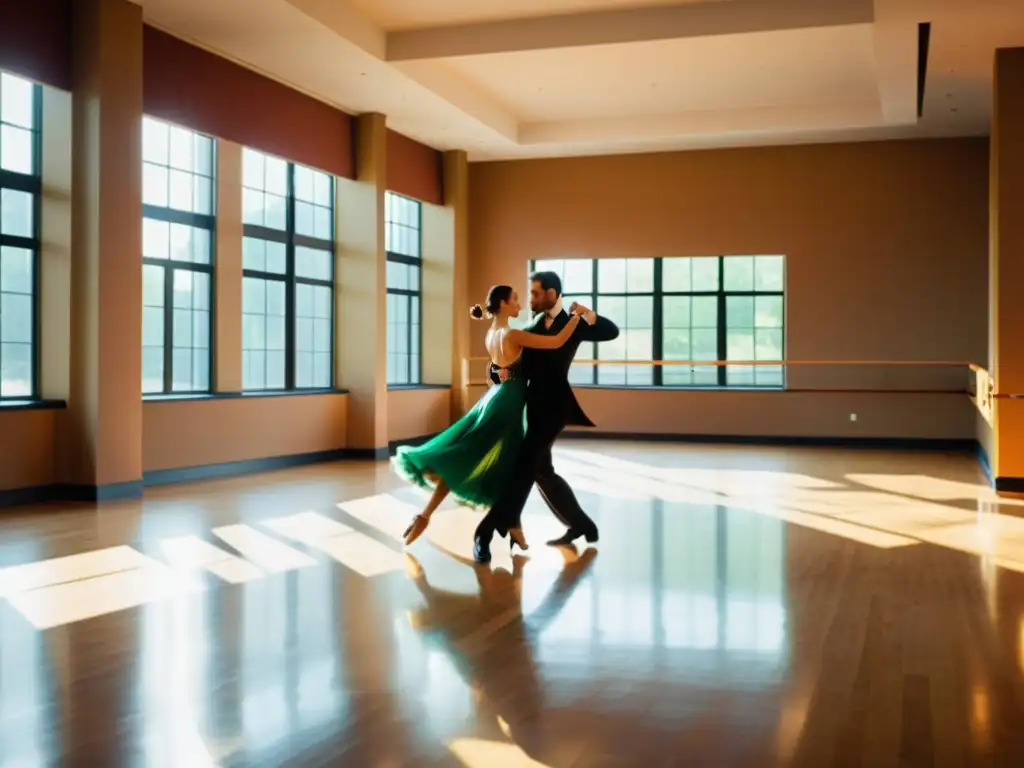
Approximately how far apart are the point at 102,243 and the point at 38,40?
1433mm

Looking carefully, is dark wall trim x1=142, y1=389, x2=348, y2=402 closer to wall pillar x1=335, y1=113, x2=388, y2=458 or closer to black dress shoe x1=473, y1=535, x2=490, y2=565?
wall pillar x1=335, y1=113, x2=388, y2=458

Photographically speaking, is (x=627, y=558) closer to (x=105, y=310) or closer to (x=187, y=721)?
(x=187, y=721)

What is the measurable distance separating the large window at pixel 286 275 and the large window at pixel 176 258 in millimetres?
670

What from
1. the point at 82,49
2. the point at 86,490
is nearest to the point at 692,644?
the point at 86,490

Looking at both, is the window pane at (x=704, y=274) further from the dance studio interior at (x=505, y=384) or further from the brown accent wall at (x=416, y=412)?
the brown accent wall at (x=416, y=412)

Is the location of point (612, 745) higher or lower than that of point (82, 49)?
lower

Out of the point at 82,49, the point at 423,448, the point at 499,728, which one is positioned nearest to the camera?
the point at 499,728

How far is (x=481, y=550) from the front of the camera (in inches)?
226

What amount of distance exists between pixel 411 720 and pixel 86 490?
557cm

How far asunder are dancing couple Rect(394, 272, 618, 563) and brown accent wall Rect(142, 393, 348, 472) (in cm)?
380

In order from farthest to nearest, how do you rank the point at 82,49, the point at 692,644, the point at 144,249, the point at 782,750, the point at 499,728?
1. the point at 144,249
2. the point at 82,49
3. the point at 692,644
4. the point at 499,728
5. the point at 782,750

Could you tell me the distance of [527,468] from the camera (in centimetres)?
587

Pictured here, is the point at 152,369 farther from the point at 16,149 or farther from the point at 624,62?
the point at 624,62

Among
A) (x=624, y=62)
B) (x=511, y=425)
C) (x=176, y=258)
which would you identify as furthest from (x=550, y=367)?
(x=624, y=62)
